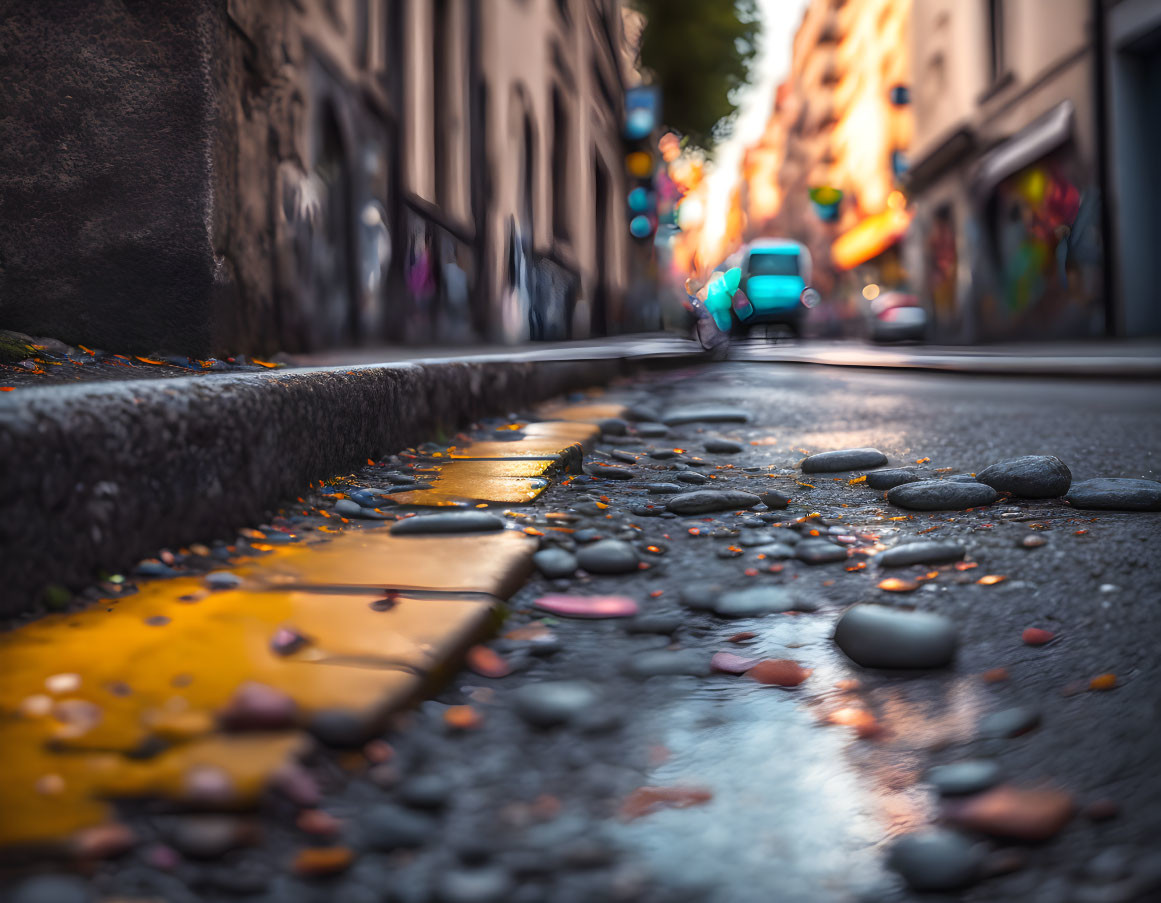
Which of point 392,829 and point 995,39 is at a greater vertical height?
point 995,39

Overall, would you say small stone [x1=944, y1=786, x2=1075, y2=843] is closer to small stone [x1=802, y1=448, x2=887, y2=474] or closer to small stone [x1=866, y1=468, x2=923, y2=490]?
small stone [x1=866, y1=468, x2=923, y2=490]

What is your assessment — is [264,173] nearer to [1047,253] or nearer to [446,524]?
[446,524]

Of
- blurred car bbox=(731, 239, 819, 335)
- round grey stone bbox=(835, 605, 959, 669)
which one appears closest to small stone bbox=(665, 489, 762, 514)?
round grey stone bbox=(835, 605, 959, 669)

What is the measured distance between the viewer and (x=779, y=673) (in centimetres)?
109

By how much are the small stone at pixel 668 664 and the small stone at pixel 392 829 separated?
368mm

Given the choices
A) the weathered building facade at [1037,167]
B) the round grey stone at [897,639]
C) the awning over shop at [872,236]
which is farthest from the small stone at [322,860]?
the awning over shop at [872,236]

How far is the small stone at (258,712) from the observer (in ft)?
2.78

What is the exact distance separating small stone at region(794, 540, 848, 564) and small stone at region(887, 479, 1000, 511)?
0.32m

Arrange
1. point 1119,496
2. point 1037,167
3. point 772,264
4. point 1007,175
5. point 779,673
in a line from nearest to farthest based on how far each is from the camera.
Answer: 1. point 779,673
2. point 1119,496
3. point 1037,167
4. point 1007,175
5. point 772,264

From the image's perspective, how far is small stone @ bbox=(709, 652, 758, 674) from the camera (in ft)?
3.62

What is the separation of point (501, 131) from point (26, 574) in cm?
879

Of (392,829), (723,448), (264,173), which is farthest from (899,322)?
(392,829)

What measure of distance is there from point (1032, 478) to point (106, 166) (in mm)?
2207

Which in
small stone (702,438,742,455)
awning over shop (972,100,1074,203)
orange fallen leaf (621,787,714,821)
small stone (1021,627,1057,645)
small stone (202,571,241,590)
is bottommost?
orange fallen leaf (621,787,714,821)
